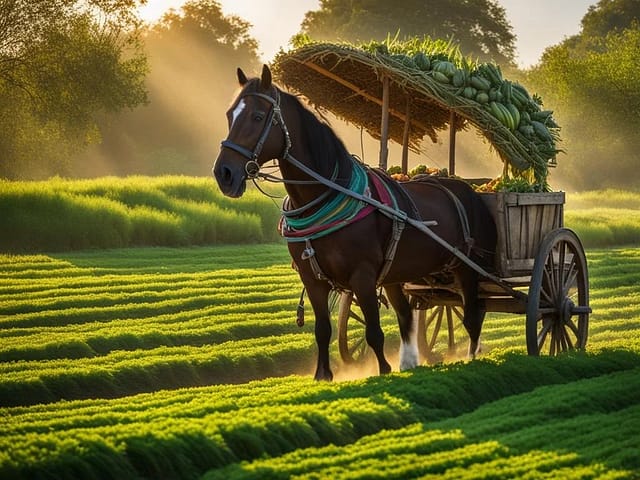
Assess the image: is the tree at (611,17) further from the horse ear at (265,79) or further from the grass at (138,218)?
the horse ear at (265,79)

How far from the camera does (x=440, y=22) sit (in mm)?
72312

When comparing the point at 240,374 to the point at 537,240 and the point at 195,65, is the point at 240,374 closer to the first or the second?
the point at 537,240

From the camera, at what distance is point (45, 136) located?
4209 centimetres

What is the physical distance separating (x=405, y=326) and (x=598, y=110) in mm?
48560

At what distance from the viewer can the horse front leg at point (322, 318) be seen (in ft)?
32.6

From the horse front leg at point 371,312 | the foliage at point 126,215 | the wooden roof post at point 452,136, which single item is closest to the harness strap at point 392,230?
the horse front leg at point 371,312

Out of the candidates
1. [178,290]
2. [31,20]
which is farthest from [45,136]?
[178,290]

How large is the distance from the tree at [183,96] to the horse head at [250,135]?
163ft

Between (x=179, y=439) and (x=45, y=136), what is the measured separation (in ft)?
120

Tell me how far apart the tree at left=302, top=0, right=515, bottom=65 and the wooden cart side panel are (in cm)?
5878

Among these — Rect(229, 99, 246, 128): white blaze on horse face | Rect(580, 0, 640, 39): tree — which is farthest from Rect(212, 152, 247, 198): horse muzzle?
Rect(580, 0, 640, 39): tree

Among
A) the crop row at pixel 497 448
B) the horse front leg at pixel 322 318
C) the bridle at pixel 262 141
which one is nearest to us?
the crop row at pixel 497 448

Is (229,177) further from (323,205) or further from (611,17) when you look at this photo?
(611,17)

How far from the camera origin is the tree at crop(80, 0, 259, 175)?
61031mm
